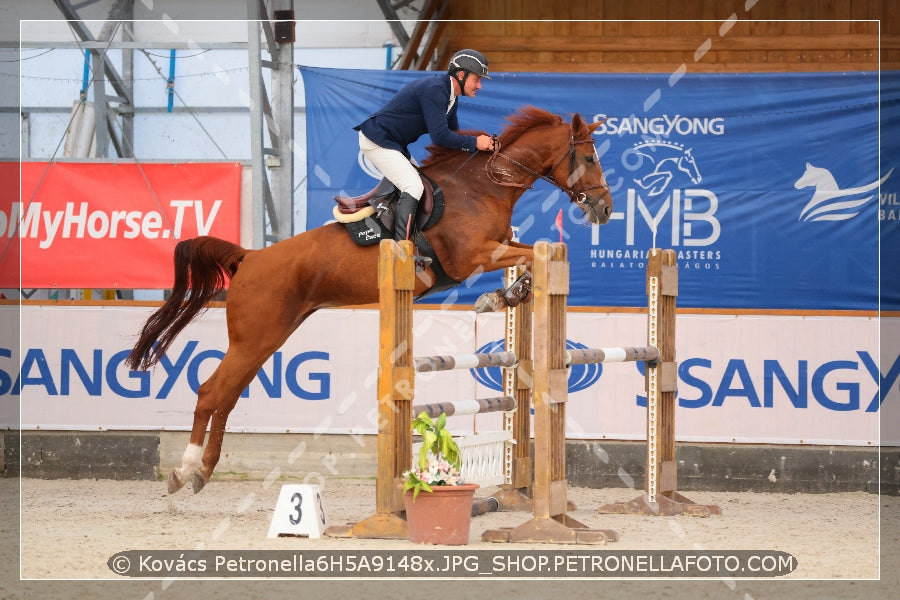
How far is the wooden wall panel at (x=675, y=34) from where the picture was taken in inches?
367

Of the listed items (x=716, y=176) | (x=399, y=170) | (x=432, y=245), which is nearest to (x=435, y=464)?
(x=432, y=245)

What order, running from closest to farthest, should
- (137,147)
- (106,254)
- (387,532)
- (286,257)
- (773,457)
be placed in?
1. (387,532)
2. (286,257)
3. (773,457)
4. (106,254)
5. (137,147)

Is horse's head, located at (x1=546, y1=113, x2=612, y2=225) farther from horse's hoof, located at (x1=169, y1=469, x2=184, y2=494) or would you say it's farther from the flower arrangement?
horse's hoof, located at (x1=169, y1=469, x2=184, y2=494)

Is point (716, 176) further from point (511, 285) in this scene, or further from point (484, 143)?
point (511, 285)

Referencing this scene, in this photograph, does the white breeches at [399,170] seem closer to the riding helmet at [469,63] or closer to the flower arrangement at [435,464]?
the riding helmet at [469,63]

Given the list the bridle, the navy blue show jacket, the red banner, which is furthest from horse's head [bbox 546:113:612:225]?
the red banner

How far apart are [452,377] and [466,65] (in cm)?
242

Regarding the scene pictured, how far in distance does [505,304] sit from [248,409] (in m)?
2.63

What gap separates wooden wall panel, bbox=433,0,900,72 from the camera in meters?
9.31

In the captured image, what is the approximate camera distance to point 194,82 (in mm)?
11500

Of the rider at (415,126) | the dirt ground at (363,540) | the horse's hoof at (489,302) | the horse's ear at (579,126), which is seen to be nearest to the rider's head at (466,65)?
the rider at (415,126)

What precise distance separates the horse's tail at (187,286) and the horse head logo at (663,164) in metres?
3.36

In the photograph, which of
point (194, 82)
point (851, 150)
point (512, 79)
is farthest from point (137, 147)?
point (851, 150)

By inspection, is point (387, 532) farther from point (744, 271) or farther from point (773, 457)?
point (744, 271)
